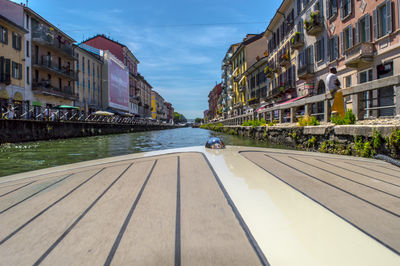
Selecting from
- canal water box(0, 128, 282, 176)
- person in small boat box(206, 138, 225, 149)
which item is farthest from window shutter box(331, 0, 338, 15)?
person in small boat box(206, 138, 225, 149)

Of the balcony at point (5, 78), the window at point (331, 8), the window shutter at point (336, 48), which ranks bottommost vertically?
the balcony at point (5, 78)

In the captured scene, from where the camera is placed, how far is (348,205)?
133 cm

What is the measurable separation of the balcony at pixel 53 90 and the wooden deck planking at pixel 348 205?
87.8 feet

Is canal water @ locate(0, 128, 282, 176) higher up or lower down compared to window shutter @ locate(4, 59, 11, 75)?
lower down

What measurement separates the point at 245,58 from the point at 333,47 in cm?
2311

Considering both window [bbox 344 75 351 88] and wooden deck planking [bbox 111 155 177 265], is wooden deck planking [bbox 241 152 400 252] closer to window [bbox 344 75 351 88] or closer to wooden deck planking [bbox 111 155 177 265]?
wooden deck planking [bbox 111 155 177 265]

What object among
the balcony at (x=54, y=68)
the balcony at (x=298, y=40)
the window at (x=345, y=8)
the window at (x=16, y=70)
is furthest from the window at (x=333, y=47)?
the balcony at (x=54, y=68)

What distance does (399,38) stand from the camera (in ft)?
33.8

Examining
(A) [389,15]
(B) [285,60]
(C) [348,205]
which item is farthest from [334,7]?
(C) [348,205]

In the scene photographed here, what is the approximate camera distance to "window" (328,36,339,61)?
15016 millimetres

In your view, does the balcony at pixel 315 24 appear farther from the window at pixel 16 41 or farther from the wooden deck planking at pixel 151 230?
the window at pixel 16 41

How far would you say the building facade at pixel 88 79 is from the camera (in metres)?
33.6

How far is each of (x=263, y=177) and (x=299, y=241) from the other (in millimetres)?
710

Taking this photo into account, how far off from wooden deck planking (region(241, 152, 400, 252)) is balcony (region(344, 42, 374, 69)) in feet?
A: 41.6
